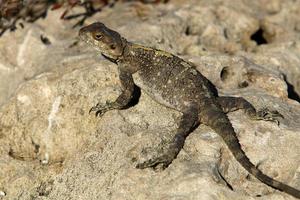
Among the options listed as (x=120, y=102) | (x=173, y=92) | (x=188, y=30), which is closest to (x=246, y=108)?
(x=173, y=92)

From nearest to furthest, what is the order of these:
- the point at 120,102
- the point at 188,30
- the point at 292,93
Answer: the point at 120,102 < the point at 292,93 < the point at 188,30

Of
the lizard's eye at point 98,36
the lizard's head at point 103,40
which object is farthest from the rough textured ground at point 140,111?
the lizard's eye at point 98,36

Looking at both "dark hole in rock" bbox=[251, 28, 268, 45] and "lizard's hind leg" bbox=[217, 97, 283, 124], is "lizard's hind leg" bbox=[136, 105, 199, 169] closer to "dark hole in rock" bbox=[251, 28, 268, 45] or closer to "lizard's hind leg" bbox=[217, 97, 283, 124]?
"lizard's hind leg" bbox=[217, 97, 283, 124]

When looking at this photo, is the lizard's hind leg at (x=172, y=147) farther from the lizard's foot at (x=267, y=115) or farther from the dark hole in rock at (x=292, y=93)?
the dark hole in rock at (x=292, y=93)

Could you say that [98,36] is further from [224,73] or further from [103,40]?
[224,73]

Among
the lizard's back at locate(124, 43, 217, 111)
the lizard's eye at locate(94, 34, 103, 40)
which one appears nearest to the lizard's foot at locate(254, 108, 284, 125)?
the lizard's back at locate(124, 43, 217, 111)

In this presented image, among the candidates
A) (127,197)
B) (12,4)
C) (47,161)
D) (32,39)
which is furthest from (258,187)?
(12,4)
